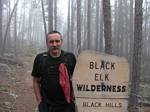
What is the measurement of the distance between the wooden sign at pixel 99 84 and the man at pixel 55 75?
0.13 m

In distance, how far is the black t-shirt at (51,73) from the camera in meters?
4.71

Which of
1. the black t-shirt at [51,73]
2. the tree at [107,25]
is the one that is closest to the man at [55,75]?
the black t-shirt at [51,73]

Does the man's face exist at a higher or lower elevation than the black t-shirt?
higher

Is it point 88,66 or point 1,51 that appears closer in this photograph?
point 88,66

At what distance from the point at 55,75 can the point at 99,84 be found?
0.59 m

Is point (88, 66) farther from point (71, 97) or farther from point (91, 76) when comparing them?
point (71, 97)

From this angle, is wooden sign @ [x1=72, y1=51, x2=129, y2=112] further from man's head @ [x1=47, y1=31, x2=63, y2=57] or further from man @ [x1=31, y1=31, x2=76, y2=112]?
man's head @ [x1=47, y1=31, x2=63, y2=57]

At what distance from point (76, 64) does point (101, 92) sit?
50 centimetres

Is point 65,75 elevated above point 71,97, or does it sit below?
above

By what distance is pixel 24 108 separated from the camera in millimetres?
11727

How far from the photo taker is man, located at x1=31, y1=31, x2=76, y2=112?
470cm

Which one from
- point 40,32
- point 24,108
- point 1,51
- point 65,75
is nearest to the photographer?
point 65,75

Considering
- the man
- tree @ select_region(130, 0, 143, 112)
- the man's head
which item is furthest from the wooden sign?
tree @ select_region(130, 0, 143, 112)

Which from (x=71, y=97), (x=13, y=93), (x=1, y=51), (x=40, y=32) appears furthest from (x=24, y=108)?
(x=40, y=32)
